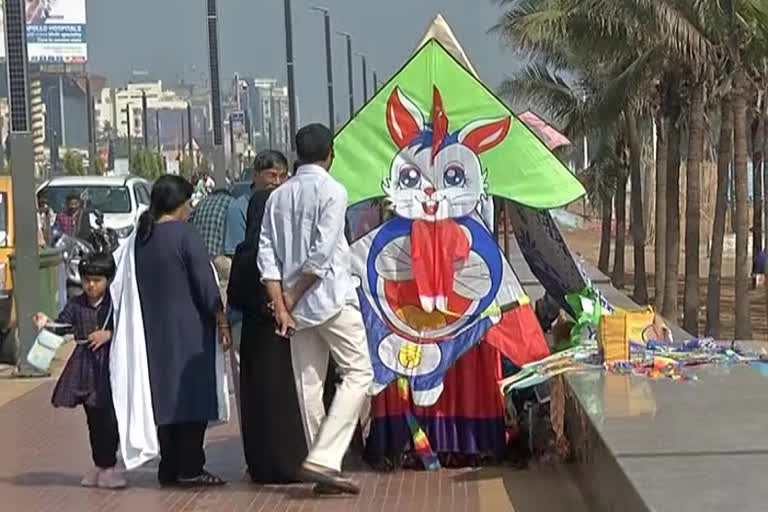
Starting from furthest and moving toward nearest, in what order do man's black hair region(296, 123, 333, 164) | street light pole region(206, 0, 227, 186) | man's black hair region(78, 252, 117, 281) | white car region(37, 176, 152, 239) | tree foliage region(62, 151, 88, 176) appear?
tree foliage region(62, 151, 88, 176)
street light pole region(206, 0, 227, 186)
white car region(37, 176, 152, 239)
man's black hair region(78, 252, 117, 281)
man's black hair region(296, 123, 333, 164)

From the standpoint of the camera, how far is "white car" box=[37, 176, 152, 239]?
26.2 metres

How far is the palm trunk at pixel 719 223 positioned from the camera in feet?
84.0

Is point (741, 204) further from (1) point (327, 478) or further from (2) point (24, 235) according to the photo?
(1) point (327, 478)

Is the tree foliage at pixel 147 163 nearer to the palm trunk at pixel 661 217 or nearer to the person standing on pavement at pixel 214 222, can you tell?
the palm trunk at pixel 661 217

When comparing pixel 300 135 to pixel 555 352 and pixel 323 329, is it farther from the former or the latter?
pixel 555 352

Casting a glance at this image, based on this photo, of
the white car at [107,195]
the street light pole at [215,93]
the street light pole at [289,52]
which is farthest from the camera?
the street light pole at [289,52]

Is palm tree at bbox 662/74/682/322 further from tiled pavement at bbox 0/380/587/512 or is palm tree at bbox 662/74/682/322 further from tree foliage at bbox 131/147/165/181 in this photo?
tree foliage at bbox 131/147/165/181

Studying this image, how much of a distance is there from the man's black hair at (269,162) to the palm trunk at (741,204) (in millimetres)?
16050

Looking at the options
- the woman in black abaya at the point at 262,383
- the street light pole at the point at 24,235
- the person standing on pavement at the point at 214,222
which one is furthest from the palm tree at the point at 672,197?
the woman in black abaya at the point at 262,383

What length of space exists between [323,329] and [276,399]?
65 cm

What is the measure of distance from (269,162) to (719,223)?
18.9 m

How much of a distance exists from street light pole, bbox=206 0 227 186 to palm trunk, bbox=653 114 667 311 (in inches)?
335

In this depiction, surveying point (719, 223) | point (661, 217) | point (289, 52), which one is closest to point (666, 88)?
point (719, 223)

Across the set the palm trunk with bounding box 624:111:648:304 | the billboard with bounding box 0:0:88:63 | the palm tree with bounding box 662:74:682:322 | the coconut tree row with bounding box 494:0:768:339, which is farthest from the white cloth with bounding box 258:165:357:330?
the billboard with bounding box 0:0:88:63
